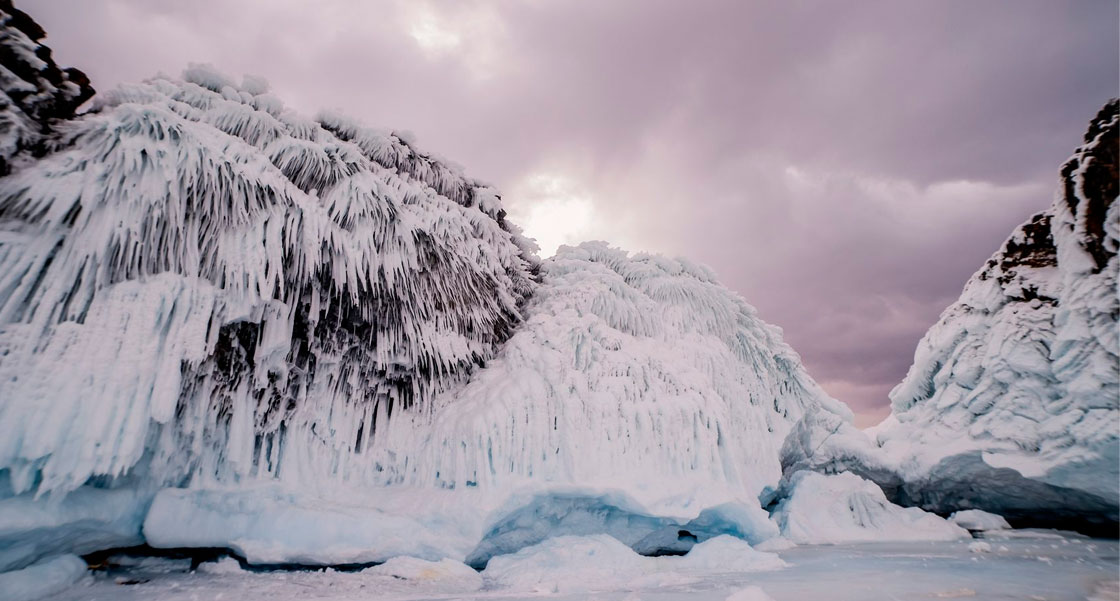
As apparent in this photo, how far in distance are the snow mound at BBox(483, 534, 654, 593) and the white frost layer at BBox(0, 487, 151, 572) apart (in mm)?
4883

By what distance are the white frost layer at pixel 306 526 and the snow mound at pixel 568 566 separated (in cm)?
82

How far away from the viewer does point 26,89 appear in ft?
17.7

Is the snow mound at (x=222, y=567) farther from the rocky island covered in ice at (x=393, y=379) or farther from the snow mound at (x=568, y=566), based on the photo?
the snow mound at (x=568, y=566)

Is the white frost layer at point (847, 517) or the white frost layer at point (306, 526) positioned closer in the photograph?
the white frost layer at point (306, 526)

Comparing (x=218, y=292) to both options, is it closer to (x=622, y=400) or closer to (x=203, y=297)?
(x=203, y=297)

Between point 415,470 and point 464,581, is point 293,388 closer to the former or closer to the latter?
point 415,470

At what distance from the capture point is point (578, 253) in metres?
12.3

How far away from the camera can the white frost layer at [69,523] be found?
16.0 ft

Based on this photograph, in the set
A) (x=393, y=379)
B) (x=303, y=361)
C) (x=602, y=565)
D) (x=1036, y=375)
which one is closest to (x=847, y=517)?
(x=1036, y=375)

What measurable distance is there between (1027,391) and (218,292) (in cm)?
1537

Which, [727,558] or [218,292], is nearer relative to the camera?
[218,292]

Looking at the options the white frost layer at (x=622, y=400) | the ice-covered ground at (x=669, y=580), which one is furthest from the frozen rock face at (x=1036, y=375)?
the white frost layer at (x=622, y=400)

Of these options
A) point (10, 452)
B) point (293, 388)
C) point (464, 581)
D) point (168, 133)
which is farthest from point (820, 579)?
point (168, 133)

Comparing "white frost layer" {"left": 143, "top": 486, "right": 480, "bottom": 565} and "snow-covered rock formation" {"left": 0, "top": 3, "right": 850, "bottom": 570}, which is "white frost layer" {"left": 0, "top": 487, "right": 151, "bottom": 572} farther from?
"white frost layer" {"left": 143, "top": 486, "right": 480, "bottom": 565}
